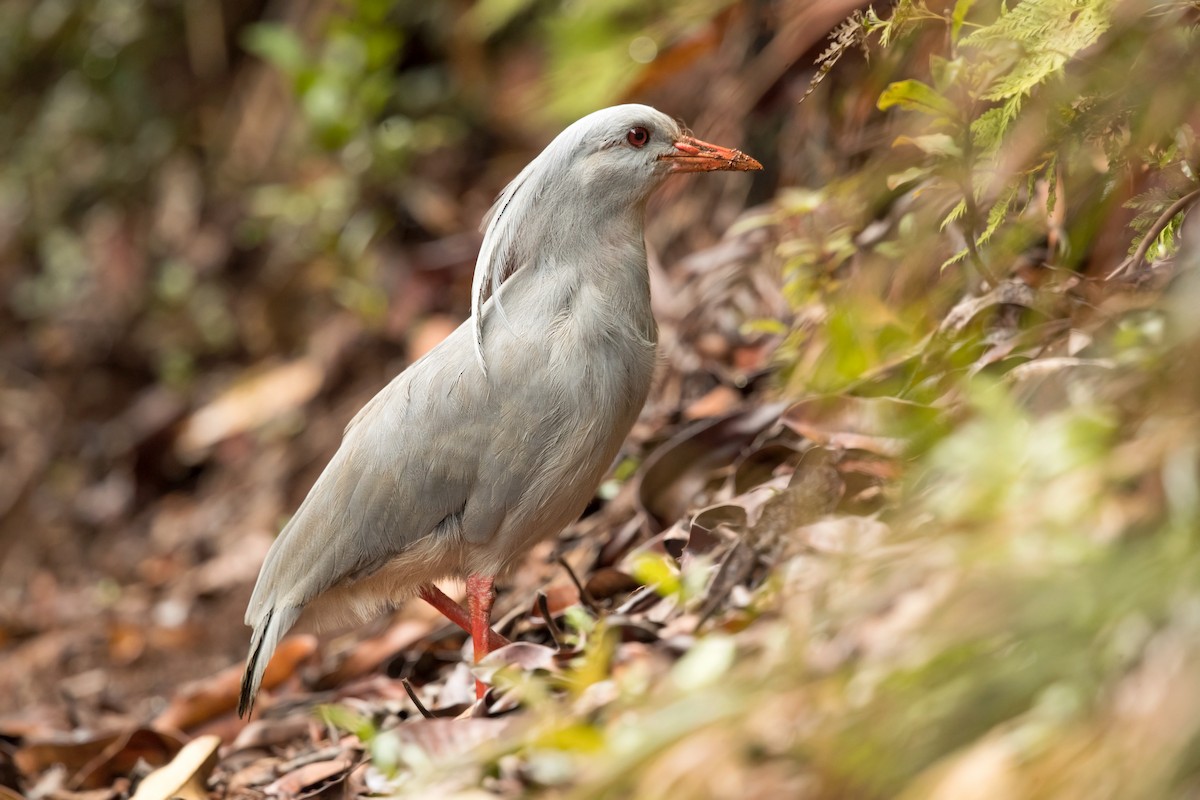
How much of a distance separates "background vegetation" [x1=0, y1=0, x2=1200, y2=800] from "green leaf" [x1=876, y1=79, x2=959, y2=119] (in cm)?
1

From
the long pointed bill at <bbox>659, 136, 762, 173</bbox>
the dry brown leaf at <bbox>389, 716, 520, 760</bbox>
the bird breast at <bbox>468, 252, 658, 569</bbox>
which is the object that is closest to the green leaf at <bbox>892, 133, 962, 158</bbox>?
the long pointed bill at <bbox>659, 136, 762, 173</bbox>

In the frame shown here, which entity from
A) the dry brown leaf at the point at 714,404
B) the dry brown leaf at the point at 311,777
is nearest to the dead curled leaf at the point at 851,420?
the dry brown leaf at the point at 714,404

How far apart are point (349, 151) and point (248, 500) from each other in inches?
83.2

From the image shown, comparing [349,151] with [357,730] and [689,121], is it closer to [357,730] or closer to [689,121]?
[689,121]

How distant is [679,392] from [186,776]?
98.0 inches

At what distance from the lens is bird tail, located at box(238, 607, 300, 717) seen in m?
3.73

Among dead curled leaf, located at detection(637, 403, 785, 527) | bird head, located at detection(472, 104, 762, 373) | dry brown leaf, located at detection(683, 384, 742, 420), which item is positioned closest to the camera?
bird head, located at detection(472, 104, 762, 373)

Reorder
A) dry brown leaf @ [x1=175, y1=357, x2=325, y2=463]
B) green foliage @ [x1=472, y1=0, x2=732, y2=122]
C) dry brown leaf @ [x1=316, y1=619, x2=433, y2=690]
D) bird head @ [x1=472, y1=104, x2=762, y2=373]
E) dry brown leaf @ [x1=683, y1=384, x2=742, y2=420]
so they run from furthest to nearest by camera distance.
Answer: dry brown leaf @ [x1=175, y1=357, x2=325, y2=463] → green foliage @ [x1=472, y1=0, x2=732, y2=122] → dry brown leaf @ [x1=683, y1=384, x2=742, y2=420] → dry brown leaf @ [x1=316, y1=619, x2=433, y2=690] → bird head @ [x1=472, y1=104, x2=762, y2=373]

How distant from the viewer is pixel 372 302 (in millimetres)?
7074

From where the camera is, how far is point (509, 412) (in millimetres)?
3582

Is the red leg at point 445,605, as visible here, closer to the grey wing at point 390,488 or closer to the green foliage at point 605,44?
the grey wing at point 390,488

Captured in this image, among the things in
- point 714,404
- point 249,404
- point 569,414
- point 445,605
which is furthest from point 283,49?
point 569,414

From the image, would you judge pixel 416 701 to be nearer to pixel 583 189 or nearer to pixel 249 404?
pixel 583 189

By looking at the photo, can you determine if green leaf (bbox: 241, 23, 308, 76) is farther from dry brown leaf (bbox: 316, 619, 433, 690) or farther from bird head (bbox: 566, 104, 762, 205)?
dry brown leaf (bbox: 316, 619, 433, 690)
